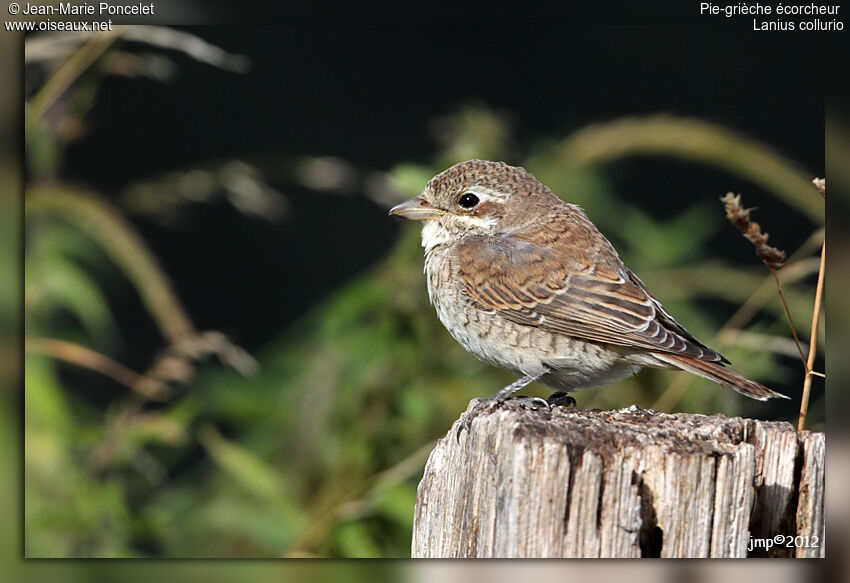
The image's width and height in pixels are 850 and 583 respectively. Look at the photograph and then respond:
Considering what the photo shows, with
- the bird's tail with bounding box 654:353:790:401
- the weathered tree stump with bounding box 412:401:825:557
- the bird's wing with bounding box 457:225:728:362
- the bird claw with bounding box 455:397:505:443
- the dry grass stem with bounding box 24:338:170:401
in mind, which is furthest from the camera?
the dry grass stem with bounding box 24:338:170:401

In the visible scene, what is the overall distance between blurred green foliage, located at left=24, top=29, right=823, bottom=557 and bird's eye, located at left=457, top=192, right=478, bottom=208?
19 cm

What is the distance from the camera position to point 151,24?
400cm

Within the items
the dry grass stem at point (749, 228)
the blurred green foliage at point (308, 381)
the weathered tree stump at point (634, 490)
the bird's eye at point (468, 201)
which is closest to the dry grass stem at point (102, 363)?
the blurred green foliage at point (308, 381)

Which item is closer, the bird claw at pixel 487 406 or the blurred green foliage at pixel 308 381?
the bird claw at pixel 487 406

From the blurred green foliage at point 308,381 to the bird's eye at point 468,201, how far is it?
7.3 inches

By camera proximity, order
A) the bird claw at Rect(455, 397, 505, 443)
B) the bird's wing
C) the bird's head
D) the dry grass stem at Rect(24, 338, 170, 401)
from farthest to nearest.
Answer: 1. the bird's head
2. the dry grass stem at Rect(24, 338, 170, 401)
3. the bird's wing
4. the bird claw at Rect(455, 397, 505, 443)

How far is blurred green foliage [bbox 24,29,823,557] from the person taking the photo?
403cm

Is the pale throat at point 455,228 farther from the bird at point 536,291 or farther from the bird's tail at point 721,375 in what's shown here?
the bird's tail at point 721,375

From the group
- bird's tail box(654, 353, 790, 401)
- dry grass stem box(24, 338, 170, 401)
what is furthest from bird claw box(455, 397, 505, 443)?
dry grass stem box(24, 338, 170, 401)

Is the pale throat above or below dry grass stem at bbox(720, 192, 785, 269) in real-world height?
above

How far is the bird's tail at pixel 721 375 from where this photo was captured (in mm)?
3436

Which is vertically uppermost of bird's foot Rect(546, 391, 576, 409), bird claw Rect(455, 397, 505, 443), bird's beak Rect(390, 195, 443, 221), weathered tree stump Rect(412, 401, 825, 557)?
bird's beak Rect(390, 195, 443, 221)

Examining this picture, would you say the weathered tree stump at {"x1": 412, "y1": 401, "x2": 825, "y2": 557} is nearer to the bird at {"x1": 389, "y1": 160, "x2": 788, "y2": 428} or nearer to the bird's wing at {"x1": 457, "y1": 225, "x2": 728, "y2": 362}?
the bird at {"x1": 389, "y1": 160, "x2": 788, "y2": 428}

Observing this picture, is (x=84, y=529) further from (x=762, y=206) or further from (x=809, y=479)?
(x=762, y=206)
